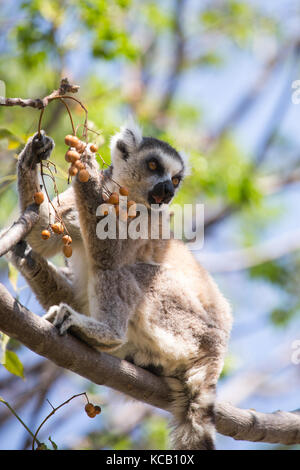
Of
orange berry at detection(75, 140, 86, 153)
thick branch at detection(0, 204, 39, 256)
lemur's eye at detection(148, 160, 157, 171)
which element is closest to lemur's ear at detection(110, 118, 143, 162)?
lemur's eye at detection(148, 160, 157, 171)

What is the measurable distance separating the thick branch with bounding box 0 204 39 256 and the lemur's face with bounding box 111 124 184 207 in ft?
5.66

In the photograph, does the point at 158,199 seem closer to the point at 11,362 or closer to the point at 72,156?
the point at 72,156

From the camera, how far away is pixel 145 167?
5.32m

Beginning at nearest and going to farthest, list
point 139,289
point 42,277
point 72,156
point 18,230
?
point 18,230 < point 72,156 < point 139,289 < point 42,277

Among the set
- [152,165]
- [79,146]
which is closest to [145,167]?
[152,165]

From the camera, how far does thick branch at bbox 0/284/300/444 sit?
324 cm

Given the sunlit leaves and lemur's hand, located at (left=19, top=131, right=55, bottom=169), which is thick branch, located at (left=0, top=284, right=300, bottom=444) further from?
lemur's hand, located at (left=19, top=131, right=55, bottom=169)

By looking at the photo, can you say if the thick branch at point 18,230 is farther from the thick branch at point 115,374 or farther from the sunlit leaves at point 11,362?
the sunlit leaves at point 11,362

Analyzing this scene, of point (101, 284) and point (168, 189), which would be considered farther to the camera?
point (168, 189)

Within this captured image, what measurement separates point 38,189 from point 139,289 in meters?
1.24

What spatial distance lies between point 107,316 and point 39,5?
3963 millimetres

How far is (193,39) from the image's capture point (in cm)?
1273
